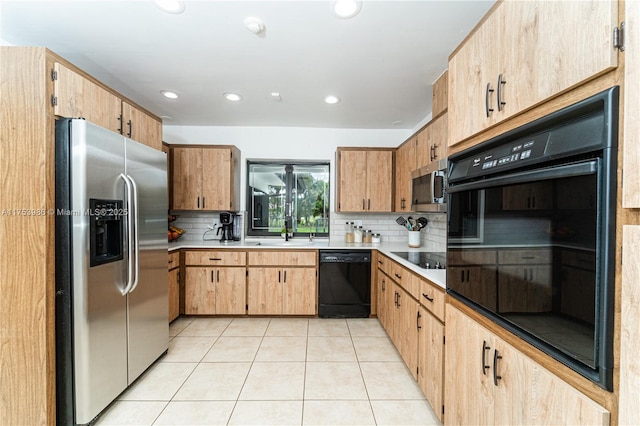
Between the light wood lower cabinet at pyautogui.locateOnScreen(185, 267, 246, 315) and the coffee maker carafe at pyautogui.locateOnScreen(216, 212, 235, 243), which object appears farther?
the coffee maker carafe at pyautogui.locateOnScreen(216, 212, 235, 243)

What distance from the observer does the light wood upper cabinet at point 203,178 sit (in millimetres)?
3502

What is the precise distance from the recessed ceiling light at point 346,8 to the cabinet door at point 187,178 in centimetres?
254

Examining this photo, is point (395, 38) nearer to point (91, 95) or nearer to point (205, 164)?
point (91, 95)

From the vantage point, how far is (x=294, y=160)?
3.98 m

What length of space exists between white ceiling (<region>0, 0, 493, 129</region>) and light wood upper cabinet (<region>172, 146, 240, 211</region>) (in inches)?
26.2

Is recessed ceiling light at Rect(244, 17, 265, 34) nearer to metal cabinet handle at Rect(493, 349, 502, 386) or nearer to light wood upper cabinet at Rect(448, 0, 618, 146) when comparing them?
light wood upper cabinet at Rect(448, 0, 618, 146)

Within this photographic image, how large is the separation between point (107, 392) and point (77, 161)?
1.45 meters

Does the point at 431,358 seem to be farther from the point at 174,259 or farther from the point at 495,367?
the point at 174,259

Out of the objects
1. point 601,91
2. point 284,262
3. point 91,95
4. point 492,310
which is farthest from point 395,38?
point 284,262

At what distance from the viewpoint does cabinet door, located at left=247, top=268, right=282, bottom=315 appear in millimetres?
3309

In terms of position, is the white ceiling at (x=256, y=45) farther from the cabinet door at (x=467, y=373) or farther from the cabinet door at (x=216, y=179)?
the cabinet door at (x=467, y=373)

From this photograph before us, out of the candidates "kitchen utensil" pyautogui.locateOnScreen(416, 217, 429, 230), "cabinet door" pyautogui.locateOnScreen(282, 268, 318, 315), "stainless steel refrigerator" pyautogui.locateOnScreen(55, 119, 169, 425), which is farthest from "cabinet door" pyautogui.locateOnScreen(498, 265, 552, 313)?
"cabinet door" pyautogui.locateOnScreen(282, 268, 318, 315)

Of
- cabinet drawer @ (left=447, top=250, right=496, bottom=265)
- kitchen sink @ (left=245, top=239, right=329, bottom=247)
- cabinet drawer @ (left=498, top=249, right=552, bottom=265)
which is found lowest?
kitchen sink @ (left=245, top=239, right=329, bottom=247)

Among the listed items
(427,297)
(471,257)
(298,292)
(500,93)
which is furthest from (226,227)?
(500,93)
